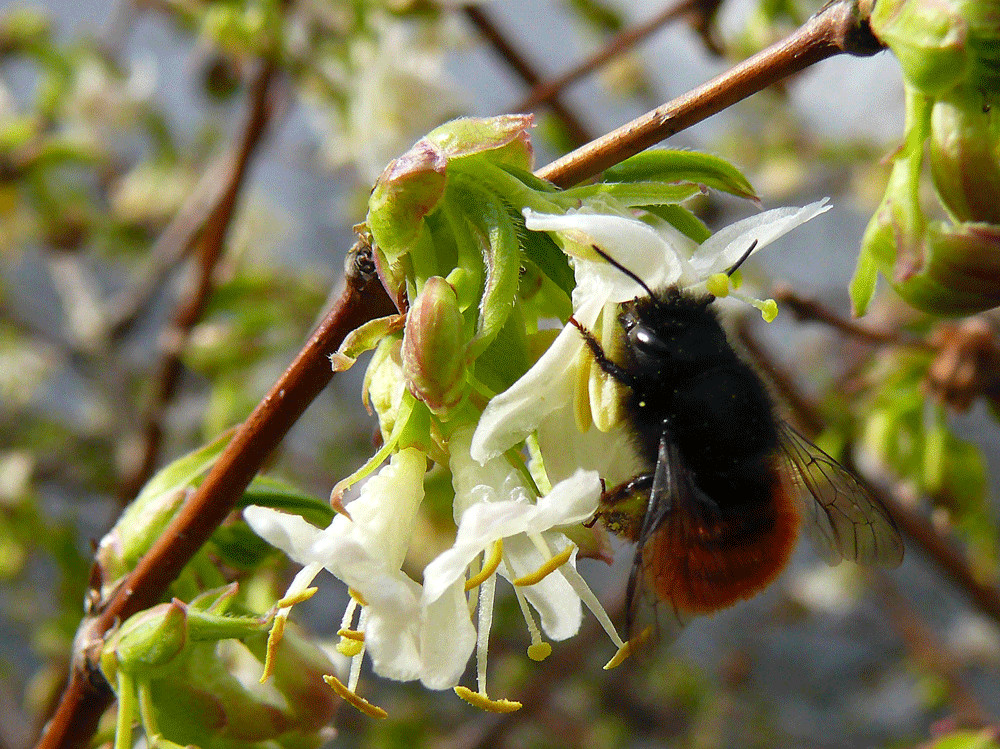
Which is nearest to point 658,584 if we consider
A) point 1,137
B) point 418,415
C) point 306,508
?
point 418,415

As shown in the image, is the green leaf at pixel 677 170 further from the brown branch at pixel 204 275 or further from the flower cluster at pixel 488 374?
the brown branch at pixel 204 275

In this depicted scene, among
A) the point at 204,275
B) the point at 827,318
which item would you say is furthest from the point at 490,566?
the point at 204,275

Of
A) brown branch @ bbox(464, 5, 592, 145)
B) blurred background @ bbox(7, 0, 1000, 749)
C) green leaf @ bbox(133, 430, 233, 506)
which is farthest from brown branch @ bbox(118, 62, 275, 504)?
green leaf @ bbox(133, 430, 233, 506)

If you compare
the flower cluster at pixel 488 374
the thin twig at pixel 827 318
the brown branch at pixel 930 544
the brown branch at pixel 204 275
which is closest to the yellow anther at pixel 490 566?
the flower cluster at pixel 488 374

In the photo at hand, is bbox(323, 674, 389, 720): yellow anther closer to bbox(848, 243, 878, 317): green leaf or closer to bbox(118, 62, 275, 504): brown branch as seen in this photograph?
bbox(848, 243, 878, 317): green leaf

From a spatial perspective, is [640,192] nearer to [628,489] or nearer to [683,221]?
[683,221]

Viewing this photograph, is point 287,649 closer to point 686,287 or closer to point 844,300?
point 686,287
